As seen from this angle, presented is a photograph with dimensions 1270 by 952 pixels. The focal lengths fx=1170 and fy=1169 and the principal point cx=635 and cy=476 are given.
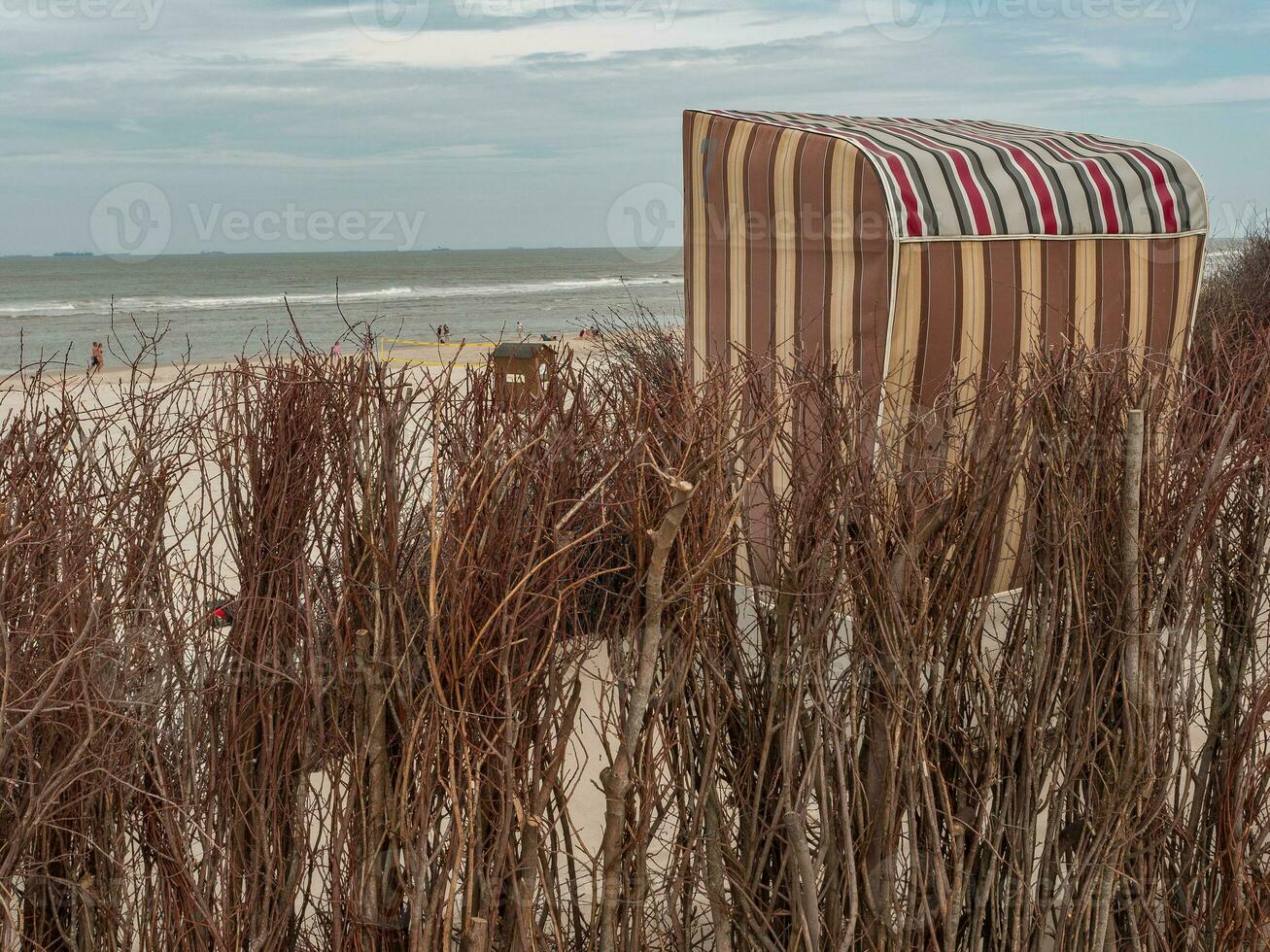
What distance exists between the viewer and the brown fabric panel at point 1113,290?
17.1 feet

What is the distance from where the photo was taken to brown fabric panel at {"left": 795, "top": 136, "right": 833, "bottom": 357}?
5.01 meters

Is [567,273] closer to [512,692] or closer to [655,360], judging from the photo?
[655,360]

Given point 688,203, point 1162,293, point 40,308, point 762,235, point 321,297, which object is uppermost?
point 321,297

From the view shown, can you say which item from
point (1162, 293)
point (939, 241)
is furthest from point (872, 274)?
point (1162, 293)

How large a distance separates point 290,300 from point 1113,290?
53.2 meters

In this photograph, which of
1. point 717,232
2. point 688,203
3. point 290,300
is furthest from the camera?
point 290,300

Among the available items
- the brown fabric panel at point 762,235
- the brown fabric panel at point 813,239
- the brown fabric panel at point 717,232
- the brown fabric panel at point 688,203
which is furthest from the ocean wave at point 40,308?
the brown fabric panel at point 813,239

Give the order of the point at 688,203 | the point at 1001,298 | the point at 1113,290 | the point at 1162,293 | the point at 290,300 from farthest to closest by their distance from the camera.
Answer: the point at 290,300, the point at 688,203, the point at 1162,293, the point at 1113,290, the point at 1001,298

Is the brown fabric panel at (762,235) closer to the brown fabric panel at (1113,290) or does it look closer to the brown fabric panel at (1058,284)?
the brown fabric panel at (1058,284)

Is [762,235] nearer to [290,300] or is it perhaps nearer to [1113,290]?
[1113,290]

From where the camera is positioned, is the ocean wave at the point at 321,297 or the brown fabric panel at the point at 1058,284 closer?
the brown fabric panel at the point at 1058,284

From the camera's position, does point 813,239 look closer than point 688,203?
Yes

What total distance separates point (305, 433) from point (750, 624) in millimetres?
1106

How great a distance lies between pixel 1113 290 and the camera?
17.4ft
